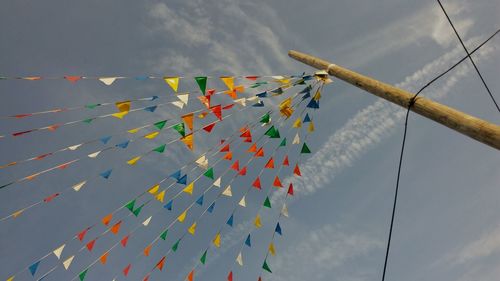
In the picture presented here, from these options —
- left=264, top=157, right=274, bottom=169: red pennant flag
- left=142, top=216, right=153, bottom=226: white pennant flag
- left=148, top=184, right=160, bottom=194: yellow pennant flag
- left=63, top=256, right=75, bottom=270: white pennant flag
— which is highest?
left=264, top=157, right=274, bottom=169: red pennant flag

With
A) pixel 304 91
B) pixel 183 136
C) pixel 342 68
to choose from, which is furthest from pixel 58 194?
pixel 342 68

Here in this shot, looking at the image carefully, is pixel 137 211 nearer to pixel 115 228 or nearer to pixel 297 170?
pixel 115 228

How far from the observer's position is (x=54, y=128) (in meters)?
7.76

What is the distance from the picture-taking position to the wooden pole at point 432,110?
437 centimetres

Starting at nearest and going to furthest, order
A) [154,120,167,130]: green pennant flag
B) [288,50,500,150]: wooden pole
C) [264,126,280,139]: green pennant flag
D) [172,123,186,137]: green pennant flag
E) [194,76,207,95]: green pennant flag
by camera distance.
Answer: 1. [288,50,500,150]: wooden pole
2. [194,76,207,95]: green pennant flag
3. [154,120,167,130]: green pennant flag
4. [172,123,186,137]: green pennant flag
5. [264,126,280,139]: green pennant flag

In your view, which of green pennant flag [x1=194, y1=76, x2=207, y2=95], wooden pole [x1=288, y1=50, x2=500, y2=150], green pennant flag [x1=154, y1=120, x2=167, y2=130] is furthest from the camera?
green pennant flag [x1=154, y1=120, x2=167, y2=130]

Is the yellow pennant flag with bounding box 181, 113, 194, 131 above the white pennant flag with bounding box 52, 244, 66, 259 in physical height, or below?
above

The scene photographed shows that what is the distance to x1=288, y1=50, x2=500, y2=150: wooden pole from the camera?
437cm

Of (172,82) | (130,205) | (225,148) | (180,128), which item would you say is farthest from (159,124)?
(130,205)

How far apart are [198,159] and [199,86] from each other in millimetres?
2028

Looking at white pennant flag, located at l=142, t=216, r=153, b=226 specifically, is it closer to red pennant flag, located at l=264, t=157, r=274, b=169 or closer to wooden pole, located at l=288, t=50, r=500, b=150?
red pennant flag, located at l=264, t=157, r=274, b=169

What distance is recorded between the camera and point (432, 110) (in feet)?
16.4

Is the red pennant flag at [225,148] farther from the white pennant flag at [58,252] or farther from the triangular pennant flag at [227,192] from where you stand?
the white pennant flag at [58,252]

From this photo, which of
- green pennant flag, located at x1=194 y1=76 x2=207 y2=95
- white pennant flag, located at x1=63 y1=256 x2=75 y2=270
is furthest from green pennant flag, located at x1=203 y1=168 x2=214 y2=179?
white pennant flag, located at x1=63 y1=256 x2=75 y2=270
